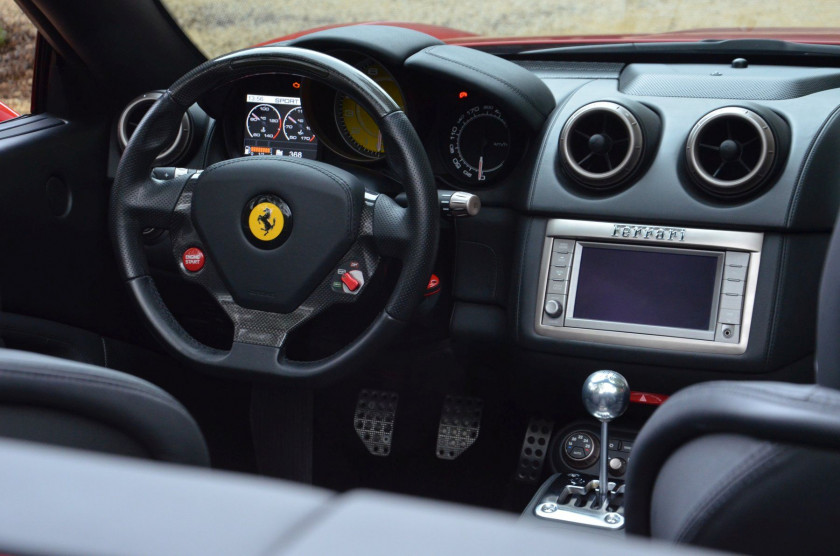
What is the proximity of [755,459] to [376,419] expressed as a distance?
68.9 inches

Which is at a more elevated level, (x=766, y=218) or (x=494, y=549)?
(x=494, y=549)

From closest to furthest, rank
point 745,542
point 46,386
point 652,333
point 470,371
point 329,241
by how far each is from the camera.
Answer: point 745,542 < point 46,386 < point 329,241 < point 652,333 < point 470,371

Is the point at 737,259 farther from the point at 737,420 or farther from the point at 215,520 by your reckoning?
the point at 215,520

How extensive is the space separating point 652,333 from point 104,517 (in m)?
1.68

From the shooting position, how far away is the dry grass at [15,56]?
2.39m

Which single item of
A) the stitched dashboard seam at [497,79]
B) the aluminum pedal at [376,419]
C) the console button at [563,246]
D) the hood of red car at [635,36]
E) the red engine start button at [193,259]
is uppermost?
the hood of red car at [635,36]

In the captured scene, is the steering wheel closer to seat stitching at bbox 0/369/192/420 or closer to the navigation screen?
the navigation screen

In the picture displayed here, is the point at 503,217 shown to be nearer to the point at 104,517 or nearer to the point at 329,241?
the point at 329,241

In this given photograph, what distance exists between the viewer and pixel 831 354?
86 cm

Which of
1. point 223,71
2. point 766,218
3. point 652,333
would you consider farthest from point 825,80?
point 223,71

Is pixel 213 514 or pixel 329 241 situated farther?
pixel 329 241

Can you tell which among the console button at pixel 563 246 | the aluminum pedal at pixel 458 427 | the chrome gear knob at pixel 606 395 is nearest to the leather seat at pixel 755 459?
the chrome gear knob at pixel 606 395

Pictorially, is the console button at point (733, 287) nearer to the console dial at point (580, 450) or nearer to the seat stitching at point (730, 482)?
the console dial at point (580, 450)

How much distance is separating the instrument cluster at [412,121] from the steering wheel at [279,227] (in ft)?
0.92
